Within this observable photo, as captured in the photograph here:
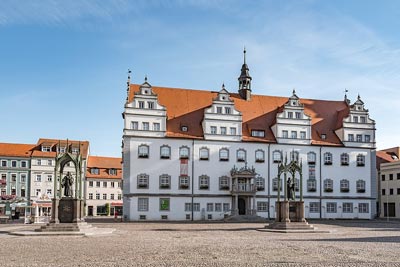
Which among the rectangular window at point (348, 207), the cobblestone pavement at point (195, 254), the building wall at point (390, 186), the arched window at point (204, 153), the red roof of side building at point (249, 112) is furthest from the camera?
the building wall at point (390, 186)

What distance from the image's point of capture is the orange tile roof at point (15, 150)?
7888 cm

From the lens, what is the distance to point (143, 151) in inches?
2094

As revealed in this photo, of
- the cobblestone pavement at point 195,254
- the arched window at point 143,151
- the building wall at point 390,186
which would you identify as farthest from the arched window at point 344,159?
the cobblestone pavement at point 195,254

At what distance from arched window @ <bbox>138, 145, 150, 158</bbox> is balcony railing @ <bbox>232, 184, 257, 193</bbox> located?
10.1 m

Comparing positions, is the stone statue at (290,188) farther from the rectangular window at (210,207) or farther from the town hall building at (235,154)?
the rectangular window at (210,207)

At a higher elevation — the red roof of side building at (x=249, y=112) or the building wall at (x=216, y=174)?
→ the red roof of side building at (x=249, y=112)

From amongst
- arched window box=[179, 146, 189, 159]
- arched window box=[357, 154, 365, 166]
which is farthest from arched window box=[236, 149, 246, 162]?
arched window box=[357, 154, 365, 166]

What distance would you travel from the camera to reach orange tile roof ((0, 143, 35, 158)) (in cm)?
7888

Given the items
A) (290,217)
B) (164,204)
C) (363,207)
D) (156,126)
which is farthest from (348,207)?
(290,217)

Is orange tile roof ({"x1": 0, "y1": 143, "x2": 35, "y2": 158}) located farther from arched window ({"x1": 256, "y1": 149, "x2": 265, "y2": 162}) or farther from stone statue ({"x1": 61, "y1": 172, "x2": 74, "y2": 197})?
stone statue ({"x1": 61, "y1": 172, "x2": 74, "y2": 197})

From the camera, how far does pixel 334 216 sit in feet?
190

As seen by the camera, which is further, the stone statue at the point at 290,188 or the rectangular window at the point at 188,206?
the rectangular window at the point at 188,206

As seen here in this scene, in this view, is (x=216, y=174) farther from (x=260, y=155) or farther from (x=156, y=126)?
(x=156, y=126)

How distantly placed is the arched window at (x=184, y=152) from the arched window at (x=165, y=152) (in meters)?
1.23
